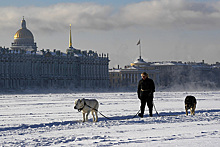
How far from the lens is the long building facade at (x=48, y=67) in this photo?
104688mm

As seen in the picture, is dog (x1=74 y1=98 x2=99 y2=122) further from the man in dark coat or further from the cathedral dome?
the cathedral dome

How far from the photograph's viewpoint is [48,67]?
114 metres

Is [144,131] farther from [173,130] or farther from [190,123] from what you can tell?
[190,123]

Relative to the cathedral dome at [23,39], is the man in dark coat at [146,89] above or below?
below

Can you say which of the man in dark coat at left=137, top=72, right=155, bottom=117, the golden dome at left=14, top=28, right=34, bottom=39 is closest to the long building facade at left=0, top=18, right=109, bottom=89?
the golden dome at left=14, top=28, right=34, bottom=39

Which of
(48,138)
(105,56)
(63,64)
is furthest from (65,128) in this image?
(105,56)

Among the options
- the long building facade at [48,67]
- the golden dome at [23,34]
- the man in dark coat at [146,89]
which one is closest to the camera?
the man in dark coat at [146,89]

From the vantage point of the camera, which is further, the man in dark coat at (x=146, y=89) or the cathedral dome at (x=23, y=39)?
the cathedral dome at (x=23, y=39)

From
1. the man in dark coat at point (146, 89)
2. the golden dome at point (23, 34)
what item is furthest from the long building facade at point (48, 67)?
the man in dark coat at point (146, 89)

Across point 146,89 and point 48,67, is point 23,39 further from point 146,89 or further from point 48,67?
point 146,89

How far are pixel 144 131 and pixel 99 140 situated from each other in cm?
206

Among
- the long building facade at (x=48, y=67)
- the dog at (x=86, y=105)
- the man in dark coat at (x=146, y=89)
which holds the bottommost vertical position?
the dog at (x=86, y=105)

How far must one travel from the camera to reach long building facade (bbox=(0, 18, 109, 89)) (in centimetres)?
10469

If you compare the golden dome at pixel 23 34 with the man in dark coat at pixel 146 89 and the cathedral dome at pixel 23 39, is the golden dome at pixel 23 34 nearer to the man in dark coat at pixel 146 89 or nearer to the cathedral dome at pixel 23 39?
the cathedral dome at pixel 23 39
